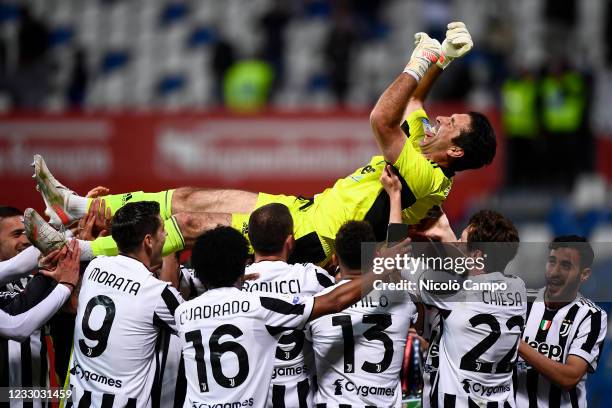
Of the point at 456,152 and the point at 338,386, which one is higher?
the point at 456,152

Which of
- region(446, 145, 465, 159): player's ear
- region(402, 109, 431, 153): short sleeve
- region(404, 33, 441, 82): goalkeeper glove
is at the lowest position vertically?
region(446, 145, 465, 159): player's ear

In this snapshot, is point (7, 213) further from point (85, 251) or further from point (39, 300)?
point (39, 300)

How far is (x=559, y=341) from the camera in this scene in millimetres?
7355

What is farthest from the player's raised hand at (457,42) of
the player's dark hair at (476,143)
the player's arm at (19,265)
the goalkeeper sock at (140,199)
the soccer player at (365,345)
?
the player's arm at (19,265)

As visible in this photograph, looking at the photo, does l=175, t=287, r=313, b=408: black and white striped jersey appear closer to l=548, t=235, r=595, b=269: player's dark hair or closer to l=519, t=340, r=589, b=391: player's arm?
l=519, t=340, r=589, b=391: player's arm

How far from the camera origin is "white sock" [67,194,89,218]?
292 inches

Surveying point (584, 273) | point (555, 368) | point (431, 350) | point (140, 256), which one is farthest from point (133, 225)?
point (584, 273)

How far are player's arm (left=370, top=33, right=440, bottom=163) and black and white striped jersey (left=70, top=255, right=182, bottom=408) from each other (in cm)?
164

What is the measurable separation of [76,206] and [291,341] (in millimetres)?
1720

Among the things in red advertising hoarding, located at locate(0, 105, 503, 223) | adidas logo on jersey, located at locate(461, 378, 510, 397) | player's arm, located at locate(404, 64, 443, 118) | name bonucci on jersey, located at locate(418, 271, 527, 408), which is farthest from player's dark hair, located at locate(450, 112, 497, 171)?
red advertising hoarding, located at locate(0, 105, 503, 223)

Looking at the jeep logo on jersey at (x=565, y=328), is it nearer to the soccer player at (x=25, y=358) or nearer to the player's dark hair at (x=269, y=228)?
the player's dark hair at (x=269, y=228)

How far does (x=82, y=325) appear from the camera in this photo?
261 inches

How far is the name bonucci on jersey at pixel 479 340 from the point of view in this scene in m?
6.87

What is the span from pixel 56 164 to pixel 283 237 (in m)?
9.72
